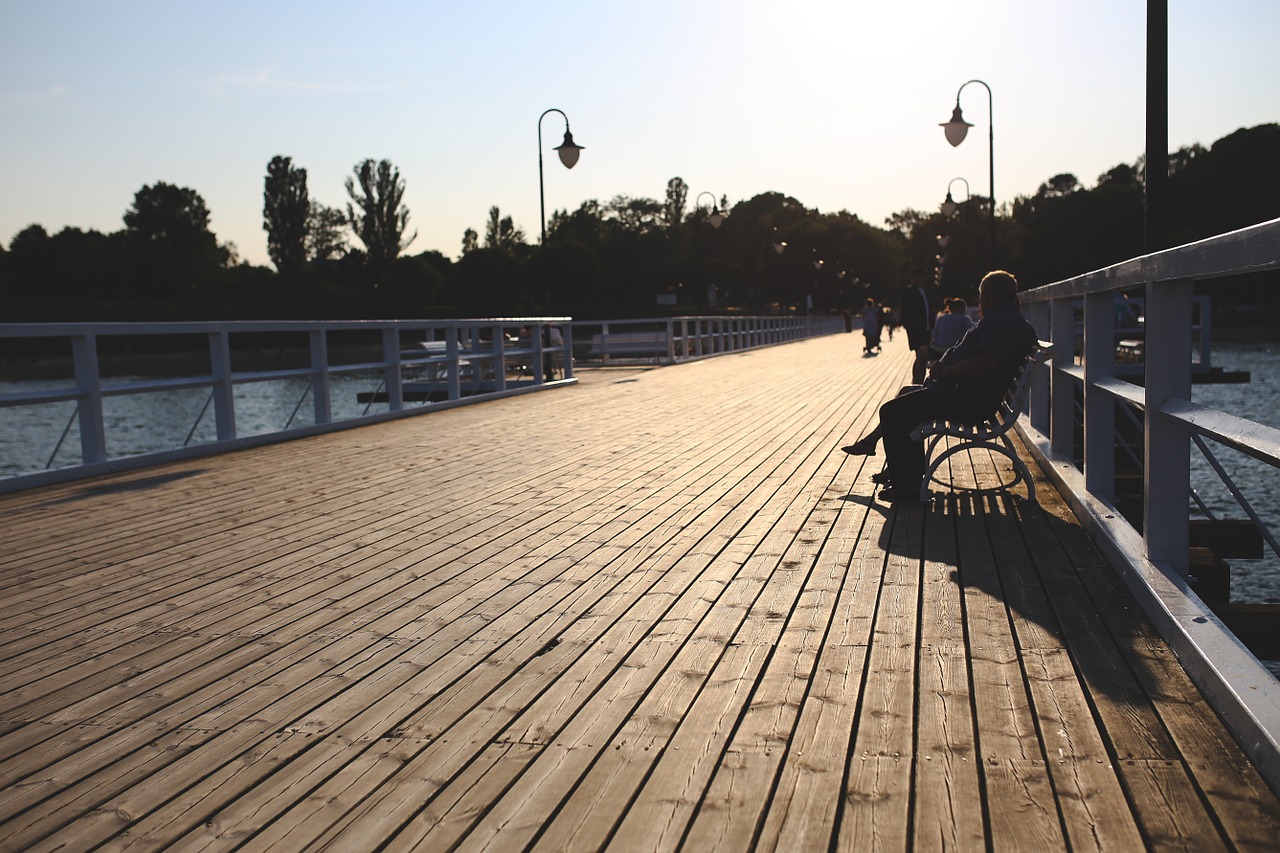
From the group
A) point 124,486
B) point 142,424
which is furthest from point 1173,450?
point 142,424

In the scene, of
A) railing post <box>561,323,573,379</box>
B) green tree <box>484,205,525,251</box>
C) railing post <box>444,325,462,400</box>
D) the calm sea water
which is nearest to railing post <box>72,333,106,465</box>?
the calm sea water

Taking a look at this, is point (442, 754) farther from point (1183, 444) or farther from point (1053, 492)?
point (1053, 492)

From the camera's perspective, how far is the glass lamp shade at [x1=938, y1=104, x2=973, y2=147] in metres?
26.2

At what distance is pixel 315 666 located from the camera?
3.53 meters

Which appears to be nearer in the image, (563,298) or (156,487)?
(156,487)

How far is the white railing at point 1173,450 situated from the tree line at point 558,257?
102ft

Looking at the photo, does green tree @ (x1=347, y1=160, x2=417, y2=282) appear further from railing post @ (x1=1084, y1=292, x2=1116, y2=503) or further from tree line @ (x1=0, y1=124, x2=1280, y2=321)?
railing post @ (x1=1084, y1=292, x2=1116, y2=503)

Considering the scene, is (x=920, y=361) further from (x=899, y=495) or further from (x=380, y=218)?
Result: (x=380, y=218)

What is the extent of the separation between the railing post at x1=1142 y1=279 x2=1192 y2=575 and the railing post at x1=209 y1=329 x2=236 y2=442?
25.2 ft

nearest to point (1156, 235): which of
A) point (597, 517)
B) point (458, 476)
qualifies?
point (597, 517)

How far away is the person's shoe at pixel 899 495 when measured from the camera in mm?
6414

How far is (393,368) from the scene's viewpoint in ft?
42.7

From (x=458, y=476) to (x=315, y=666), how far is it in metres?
4.33

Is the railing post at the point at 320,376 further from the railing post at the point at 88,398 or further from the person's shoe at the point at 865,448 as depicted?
the person's shoe at the point at 865,448
